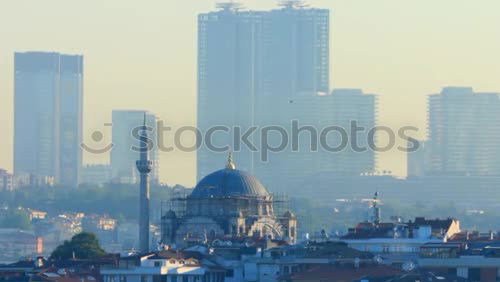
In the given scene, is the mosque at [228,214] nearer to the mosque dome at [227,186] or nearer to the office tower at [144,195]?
the mosque dome at [227,186]

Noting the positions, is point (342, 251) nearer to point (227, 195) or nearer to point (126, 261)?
point (126, 261)

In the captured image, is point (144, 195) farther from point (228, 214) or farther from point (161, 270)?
point (161, 270)

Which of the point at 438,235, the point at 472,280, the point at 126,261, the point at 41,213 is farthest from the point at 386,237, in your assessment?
the point at 41,213

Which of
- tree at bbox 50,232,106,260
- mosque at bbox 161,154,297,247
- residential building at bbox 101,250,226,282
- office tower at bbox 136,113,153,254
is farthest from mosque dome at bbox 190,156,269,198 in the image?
residential building at bbox 101,250,226,282

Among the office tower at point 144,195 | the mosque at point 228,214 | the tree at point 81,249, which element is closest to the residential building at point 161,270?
the tree at point 81,249

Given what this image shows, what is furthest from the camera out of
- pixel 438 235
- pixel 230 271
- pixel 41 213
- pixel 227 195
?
pixel 41 213

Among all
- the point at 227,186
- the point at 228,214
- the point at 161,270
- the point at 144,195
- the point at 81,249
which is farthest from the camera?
the point at 227,186

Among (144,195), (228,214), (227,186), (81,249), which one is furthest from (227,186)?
(81,249)

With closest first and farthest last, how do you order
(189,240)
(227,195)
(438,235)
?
(438,235), (189,240), (227,195)

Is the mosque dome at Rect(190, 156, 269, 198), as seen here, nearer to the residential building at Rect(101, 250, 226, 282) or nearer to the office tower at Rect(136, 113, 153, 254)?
the office tower at Rect(136, 113, 153, 254)
